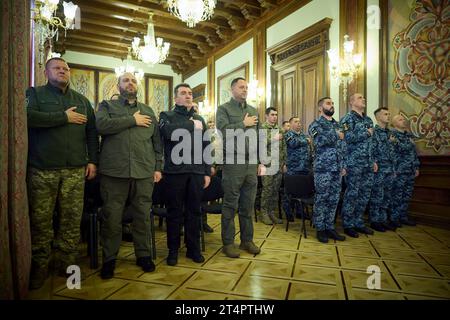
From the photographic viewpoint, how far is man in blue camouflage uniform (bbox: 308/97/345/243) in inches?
128

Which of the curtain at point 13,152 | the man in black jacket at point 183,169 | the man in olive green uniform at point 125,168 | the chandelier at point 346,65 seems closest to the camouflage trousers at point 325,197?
the man in black jacket at point 183,169

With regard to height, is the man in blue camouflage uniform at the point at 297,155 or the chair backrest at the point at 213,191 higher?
the man in blue camouflage uniform at the point at 297,155

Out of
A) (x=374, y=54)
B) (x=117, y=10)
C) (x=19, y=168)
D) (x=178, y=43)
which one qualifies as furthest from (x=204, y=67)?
(x=19, y=168)

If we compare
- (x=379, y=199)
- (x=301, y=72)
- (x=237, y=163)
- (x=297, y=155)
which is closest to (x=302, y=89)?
(x=301, y=72)

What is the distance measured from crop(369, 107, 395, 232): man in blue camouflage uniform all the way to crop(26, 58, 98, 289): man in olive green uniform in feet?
10.4

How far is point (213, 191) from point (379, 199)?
2134 millimetres

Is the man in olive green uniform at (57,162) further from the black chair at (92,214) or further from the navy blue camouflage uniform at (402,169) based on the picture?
the navy blue camouflage uniform at (402,169)

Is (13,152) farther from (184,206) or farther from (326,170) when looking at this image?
(326,170)

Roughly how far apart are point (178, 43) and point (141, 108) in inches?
287

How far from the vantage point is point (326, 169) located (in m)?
3.26

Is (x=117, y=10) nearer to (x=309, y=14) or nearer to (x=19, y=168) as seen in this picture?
(x=309, y=14)

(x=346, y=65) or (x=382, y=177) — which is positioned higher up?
(x=346, y=65)

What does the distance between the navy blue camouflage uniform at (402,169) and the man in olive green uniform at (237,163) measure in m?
2.23

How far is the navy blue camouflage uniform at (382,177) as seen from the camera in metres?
3.79
